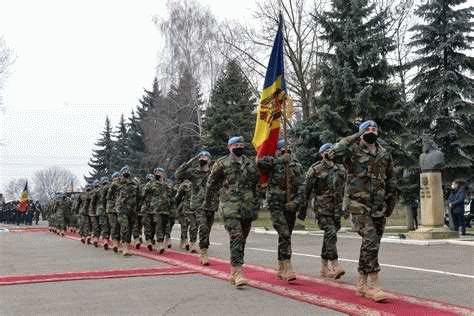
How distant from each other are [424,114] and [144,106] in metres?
41.1

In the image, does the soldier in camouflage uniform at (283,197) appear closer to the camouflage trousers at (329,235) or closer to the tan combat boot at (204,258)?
the camouflage trousers at (329,235)

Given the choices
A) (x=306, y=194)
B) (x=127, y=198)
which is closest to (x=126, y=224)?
(x=127, y=198)

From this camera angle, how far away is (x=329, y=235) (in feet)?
30.2

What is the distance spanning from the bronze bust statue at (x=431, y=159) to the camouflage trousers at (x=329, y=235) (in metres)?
9.06

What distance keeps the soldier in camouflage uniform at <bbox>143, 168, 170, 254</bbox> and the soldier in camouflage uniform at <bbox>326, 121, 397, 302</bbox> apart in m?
7.93

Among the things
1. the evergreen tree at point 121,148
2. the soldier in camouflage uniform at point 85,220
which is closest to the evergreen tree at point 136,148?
the evergreen tree at point 121,148

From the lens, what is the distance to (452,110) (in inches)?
945

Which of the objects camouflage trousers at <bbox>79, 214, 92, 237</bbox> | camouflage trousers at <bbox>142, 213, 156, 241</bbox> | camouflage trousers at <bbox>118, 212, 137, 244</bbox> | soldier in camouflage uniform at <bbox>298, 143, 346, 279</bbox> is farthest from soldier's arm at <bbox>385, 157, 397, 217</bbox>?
camouflage trousers at <bbox>79, 214, 92, 237</bbox>

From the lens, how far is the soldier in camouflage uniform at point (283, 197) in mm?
8898

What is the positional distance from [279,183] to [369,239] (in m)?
2.06

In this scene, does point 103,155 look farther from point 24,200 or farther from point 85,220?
point 85,220

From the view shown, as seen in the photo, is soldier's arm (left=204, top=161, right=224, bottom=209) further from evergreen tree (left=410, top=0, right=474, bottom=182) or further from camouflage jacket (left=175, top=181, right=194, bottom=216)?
evergreen tree (left=410, top=0, right=474, bottom=182)

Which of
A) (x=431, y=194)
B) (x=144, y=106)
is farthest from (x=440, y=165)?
(x=144, y=106)

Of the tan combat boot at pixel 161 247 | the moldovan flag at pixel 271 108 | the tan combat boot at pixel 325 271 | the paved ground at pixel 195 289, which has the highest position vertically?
the moldovan flag at pixel 271 108
